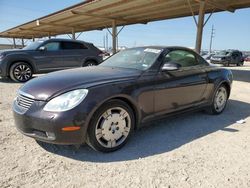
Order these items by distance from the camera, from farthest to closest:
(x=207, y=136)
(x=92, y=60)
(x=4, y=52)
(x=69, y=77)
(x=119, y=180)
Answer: (x=92, y=60), (x=4, y=52), (x=207, y=136), (x=69, y=77), (x=119, y=180)

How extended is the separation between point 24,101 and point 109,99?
1101 mm

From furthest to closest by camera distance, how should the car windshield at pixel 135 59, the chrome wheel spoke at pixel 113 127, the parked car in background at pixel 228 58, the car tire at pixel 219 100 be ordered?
the parked car in background at pixel 228 58 → the car tire at pixel 219 100 → the car windshield at pixel 135 59 → the chrome wheel spoke at pixel 113 127

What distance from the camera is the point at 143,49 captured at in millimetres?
4516

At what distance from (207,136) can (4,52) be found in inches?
312

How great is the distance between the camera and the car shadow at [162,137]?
326cm

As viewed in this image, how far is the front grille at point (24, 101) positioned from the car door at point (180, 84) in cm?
183

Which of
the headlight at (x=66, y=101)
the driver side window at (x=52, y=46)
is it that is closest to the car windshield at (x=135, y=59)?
the headlight at (x=66, y=101)

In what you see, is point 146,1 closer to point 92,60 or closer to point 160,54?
→ point 92,60

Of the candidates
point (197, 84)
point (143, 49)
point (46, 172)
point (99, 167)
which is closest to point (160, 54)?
point (143, 49)

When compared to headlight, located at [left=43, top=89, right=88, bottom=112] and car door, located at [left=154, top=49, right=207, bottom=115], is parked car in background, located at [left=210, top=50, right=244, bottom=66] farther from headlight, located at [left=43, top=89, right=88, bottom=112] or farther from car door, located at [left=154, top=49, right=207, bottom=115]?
headlight, located at [left=43, top=89, right=88, bottom=112]

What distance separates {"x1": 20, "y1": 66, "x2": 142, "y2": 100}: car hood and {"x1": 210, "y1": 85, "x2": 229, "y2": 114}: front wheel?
2328 mm

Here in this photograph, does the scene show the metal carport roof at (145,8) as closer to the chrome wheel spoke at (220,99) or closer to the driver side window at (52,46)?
the driver side window at (52,46)

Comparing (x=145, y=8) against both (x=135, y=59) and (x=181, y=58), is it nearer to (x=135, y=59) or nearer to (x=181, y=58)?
(x=181, y=58)

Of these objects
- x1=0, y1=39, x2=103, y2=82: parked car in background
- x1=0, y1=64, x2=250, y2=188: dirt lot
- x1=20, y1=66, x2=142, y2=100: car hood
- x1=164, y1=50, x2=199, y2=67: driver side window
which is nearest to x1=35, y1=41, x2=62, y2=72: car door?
x1=0, y1=39, x2=103, y2=82: parked car in background
